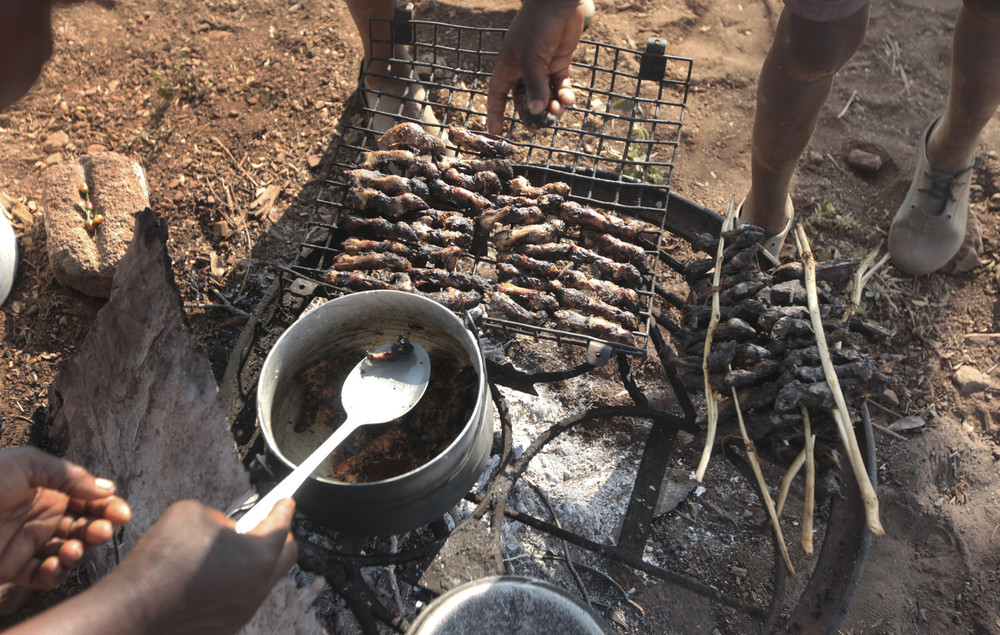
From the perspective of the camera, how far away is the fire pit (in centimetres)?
302

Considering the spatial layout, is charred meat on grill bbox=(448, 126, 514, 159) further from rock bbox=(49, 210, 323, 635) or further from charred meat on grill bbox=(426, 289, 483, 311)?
rock bbox=(49, 210, 323, 635)

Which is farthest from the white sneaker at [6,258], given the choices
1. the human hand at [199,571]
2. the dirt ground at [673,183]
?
the human hand at [199,571]

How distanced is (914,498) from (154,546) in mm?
4258

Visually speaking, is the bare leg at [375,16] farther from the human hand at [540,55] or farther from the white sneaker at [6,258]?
the white sneaker at [6,258]

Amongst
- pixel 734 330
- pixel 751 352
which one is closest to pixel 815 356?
pixel 751 352

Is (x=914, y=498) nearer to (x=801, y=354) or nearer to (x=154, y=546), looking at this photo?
(x=801, y=354)

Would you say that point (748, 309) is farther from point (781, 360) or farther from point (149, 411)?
point (149, 411)

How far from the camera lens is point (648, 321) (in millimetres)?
3297

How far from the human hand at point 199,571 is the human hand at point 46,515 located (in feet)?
2.42

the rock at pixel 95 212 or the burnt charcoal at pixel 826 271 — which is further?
the rock at pixel 95 212

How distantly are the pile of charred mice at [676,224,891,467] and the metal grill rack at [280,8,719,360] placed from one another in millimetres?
373

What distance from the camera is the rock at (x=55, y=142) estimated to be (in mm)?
5266

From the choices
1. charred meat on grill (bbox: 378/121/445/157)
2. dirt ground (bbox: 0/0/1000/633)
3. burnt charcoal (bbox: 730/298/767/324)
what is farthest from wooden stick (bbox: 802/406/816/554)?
charred meat on grill (bbox: 378/121/445/157)

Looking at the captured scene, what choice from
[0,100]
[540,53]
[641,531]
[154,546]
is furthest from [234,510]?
[540,53]
